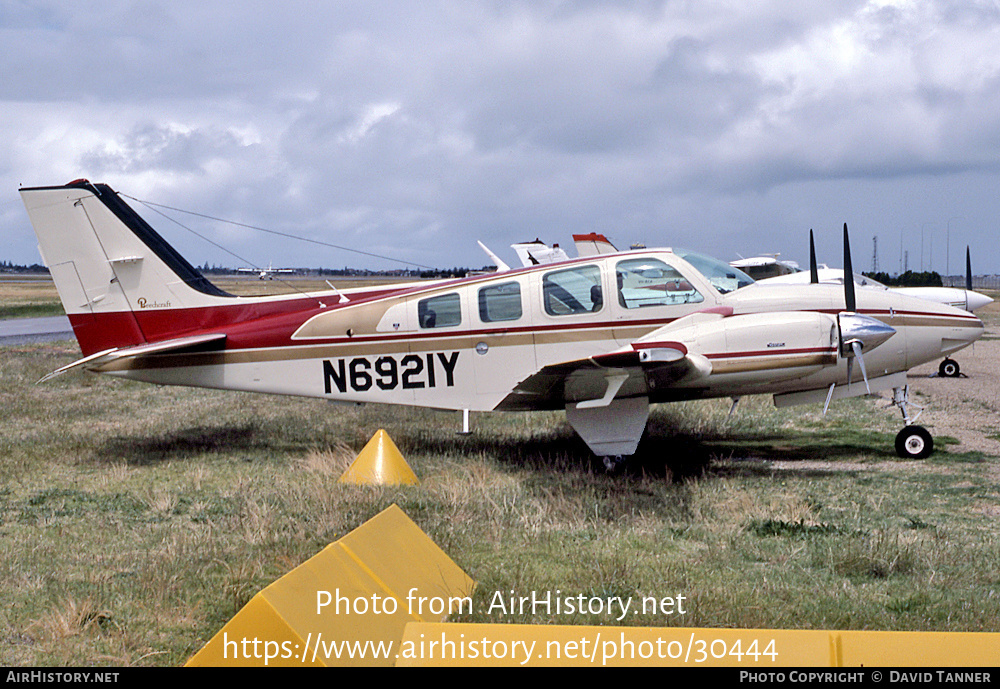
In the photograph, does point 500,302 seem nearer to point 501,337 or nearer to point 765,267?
point 501,337

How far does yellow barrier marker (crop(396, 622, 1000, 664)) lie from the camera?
3002 millimetres

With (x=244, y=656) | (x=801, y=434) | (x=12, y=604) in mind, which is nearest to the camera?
(x=244, y=656)

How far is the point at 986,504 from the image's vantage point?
7.60m

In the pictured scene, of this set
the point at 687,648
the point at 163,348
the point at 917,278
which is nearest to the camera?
the point at 687,648

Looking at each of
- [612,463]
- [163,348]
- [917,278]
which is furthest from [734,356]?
[917,278]

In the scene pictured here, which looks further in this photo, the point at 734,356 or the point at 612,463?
the point at 612,463

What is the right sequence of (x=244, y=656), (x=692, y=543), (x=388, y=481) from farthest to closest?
(x=388, y=481) → (x=692, y=543) → (x=244, y=656)

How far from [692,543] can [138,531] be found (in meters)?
4.67

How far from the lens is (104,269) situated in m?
10.8

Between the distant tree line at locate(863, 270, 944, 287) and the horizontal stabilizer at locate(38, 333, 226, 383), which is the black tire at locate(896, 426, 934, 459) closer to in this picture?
the horizontal stabilizer at locate(38, 333, 226, 383)

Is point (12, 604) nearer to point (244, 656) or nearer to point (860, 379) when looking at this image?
point (244, 656)

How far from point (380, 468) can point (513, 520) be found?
2.07 m
